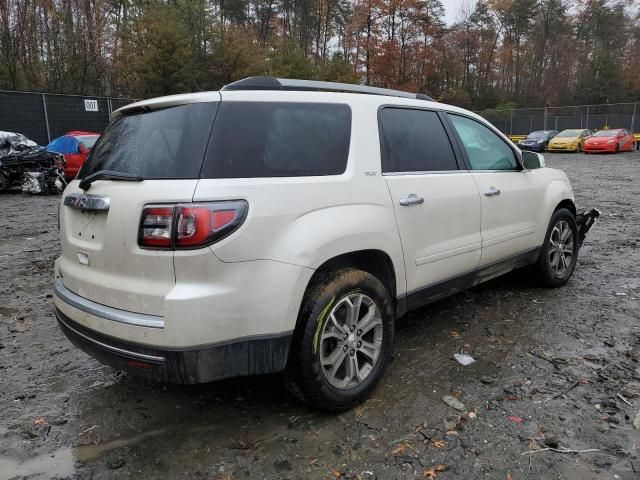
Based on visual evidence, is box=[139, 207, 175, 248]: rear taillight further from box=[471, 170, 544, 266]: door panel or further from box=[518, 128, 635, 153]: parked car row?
box=[518, 128, 635, 153]: parked car row

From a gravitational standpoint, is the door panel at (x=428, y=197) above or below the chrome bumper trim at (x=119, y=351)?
above

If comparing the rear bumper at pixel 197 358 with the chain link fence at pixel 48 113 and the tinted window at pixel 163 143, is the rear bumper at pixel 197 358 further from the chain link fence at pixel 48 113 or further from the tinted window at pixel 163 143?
the chain link fence at pixel 48 113

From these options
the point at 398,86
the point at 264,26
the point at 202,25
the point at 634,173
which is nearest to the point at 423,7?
the point at 398,86

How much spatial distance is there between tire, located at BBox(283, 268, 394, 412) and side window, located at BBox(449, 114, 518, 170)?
161 centimetres

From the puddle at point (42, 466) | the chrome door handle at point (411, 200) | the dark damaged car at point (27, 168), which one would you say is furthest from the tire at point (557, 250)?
the dark damaged car at point (27, 168)

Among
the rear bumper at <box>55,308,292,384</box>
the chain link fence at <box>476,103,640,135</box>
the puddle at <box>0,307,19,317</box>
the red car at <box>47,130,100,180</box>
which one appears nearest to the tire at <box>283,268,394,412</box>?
the rear bumper at <box>55,308,292,384</box>

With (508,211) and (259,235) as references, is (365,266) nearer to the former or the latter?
(259,235)

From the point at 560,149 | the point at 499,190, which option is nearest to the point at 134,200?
the point at 499,190

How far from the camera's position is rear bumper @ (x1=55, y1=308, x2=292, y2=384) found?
2.34 m

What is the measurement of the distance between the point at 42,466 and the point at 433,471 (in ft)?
6.45

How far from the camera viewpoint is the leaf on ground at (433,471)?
2408 millimetres

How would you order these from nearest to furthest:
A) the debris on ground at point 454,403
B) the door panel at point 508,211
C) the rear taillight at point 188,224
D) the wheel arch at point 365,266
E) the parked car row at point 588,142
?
the rear taillight at point 188,224, the wheel arch at point 365,266, the debris on ground at point 454,403, the door panel at point 508,211, the parked car row at point 588,142

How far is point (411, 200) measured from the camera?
10.5 ft

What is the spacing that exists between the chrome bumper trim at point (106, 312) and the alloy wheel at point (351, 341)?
88 centimetres
